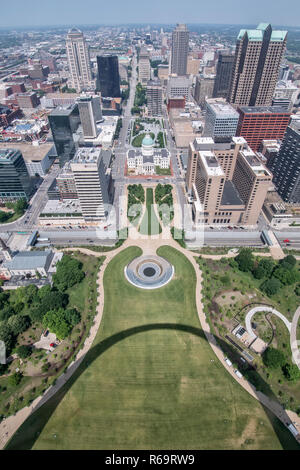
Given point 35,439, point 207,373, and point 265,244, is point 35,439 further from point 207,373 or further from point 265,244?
point 265,244

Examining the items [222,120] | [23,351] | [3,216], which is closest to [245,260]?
[23,351]

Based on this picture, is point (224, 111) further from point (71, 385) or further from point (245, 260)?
point (71, 385)

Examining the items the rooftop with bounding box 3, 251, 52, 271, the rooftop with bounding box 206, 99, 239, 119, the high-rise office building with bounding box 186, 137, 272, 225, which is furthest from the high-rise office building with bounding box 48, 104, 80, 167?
the rooftop with bounding box 206, 99, 239, 119

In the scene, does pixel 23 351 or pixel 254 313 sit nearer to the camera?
pixel 23 351

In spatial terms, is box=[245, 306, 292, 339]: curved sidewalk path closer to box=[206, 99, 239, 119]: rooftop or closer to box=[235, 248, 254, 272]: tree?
box=[235, 248, 254, 272]: tree

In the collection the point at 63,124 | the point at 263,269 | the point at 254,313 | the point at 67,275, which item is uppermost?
the point at 63,124

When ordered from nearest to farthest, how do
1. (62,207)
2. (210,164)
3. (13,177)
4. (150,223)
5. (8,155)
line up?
(210,164), (8,155), (150,223), (13,177), (62,207)
